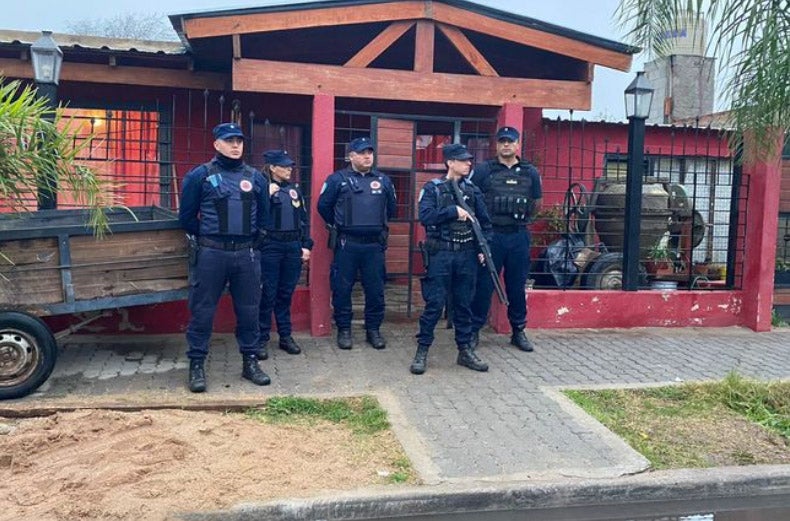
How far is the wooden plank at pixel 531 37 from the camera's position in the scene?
23.6 ft

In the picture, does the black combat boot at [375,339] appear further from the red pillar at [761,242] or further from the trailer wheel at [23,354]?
the red pillar at [761,242]

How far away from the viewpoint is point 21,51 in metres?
7.31

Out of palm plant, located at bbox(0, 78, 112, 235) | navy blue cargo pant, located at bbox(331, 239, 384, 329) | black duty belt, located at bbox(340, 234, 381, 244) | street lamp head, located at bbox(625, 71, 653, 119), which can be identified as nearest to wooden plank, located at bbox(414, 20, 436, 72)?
black duty belt, located at bbox(340, 234, 381, 244)

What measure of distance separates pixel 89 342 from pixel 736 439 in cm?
557

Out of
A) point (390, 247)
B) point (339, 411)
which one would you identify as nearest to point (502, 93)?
point (390, 247)

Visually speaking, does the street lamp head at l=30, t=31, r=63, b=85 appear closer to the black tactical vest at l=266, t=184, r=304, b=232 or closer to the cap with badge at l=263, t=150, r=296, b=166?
the cap with badge at l=263, t=150, r=296, b=166

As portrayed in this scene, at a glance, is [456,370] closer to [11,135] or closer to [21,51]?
[11,135]

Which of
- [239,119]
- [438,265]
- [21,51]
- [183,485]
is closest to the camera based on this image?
[183,485]

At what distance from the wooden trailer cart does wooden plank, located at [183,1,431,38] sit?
1919 millimetres

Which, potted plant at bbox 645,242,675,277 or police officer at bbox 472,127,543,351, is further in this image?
potted plant at bbox 645,242,675,277

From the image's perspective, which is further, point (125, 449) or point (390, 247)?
point (390, 247)

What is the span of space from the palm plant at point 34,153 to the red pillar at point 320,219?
3.10 meters

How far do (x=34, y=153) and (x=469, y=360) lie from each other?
151 inches

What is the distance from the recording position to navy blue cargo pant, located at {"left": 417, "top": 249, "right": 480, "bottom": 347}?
6168mm
